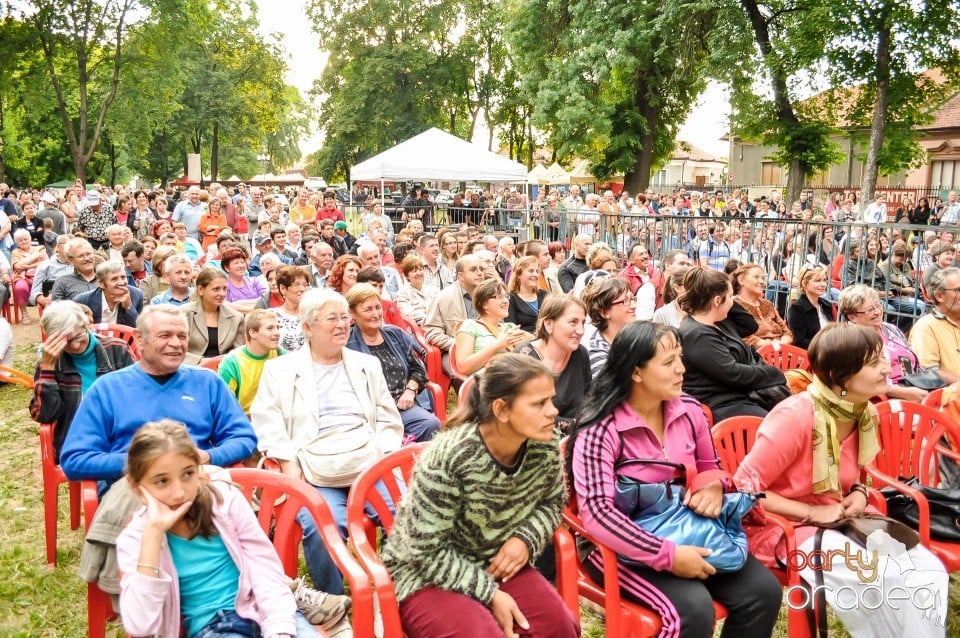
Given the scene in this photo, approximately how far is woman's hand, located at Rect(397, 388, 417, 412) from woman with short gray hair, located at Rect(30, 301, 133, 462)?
5.00 feet

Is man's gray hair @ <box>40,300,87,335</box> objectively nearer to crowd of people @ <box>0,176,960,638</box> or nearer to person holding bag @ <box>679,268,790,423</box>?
crowd of people @ <box>0,176,960,638</box>

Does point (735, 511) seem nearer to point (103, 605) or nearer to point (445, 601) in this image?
point (445, 601)

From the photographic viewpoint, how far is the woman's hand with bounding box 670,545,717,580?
251cm

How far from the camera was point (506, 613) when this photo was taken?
94.1 inches

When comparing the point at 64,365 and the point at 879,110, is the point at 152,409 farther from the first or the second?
the point at 879,110

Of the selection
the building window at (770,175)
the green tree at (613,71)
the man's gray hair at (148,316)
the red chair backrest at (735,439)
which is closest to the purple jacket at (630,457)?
the red chair backrest at (735,439)

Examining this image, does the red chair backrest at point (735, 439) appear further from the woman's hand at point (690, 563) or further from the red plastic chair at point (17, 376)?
the red plastic chair at point (17, 376)

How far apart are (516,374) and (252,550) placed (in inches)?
40.4

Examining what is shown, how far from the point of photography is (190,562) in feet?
7.79

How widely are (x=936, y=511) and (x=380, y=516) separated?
2265mm

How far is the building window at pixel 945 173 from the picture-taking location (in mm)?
32969

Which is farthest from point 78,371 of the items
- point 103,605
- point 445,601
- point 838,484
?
point 838,484

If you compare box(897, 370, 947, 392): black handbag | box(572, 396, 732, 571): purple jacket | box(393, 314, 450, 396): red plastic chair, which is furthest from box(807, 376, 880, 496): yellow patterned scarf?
box(393, 314, 450, 396): red plastic chair

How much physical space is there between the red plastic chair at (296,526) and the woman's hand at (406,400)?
1.33 meters
